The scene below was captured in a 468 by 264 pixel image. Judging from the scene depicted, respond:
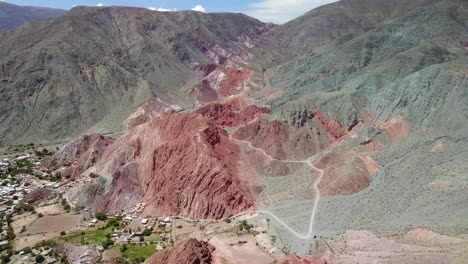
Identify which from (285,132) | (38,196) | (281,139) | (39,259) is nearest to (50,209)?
(38,196)

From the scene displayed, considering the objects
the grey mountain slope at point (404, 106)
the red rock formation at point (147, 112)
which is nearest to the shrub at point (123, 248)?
the grey mountain slope at point (404, 106)

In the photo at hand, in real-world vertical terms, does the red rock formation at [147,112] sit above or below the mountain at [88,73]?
below

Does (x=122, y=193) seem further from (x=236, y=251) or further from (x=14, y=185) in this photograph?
(x=236, y=251)

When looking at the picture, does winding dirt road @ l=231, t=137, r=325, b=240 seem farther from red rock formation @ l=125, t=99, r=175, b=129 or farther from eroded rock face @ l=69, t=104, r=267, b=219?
red rock formation @ l=125, t=99, r=175, b=129

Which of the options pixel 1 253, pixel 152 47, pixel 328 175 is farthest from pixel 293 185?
pixel 152 47

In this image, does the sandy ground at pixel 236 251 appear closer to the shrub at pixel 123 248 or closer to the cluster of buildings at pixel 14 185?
the shrub at pixel 123 248
